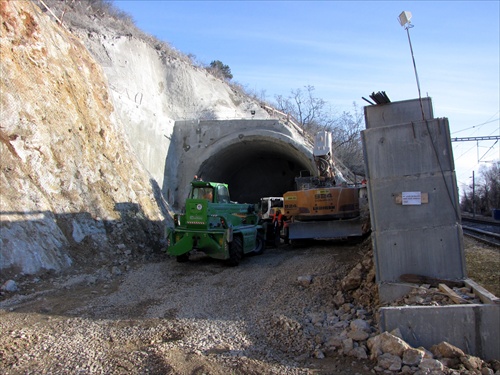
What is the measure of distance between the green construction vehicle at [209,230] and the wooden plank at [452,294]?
18.5ft

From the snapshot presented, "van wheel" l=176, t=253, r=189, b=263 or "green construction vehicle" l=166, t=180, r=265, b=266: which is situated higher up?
"green construction vehicle" l=166, t=180, r=265, b=266

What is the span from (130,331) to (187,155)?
14226mm

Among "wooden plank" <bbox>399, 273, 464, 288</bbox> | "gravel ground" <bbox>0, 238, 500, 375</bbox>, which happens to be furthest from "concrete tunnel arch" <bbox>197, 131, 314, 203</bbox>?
"wooden plank" <bbox>399, 273, 464, 288</bbox>

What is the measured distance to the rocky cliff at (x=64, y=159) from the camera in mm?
8812

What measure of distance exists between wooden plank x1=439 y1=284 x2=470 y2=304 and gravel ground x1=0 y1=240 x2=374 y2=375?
3.47ft

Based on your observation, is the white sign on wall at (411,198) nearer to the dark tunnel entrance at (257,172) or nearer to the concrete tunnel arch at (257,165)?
the concrete tunnel arch at (257,165)

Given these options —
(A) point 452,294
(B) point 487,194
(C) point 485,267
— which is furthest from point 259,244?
(B) point 487,194

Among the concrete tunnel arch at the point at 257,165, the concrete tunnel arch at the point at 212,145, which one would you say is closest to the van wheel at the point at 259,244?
the concrete tunnel arch at the point at 212,145

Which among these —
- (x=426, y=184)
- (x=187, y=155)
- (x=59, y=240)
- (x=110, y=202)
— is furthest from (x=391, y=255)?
(x=187, y=155)

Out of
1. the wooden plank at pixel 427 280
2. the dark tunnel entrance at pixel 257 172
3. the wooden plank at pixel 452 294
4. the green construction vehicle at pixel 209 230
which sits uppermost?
the dark tunnel entrance at pixel 257 172

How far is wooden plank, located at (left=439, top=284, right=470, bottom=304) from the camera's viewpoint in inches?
204

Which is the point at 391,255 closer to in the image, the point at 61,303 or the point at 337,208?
the point at 61,303

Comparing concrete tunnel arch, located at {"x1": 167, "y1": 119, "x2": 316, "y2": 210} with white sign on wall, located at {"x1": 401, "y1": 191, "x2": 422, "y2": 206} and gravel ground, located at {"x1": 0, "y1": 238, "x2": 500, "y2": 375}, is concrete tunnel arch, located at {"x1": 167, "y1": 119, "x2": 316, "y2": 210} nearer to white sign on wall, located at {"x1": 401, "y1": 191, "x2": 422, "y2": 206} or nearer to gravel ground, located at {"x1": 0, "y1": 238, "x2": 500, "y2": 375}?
gravel ground, located at {"x1": 0, "y1": 238, "x2": 500, "y2": 375}

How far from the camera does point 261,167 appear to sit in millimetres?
26531
